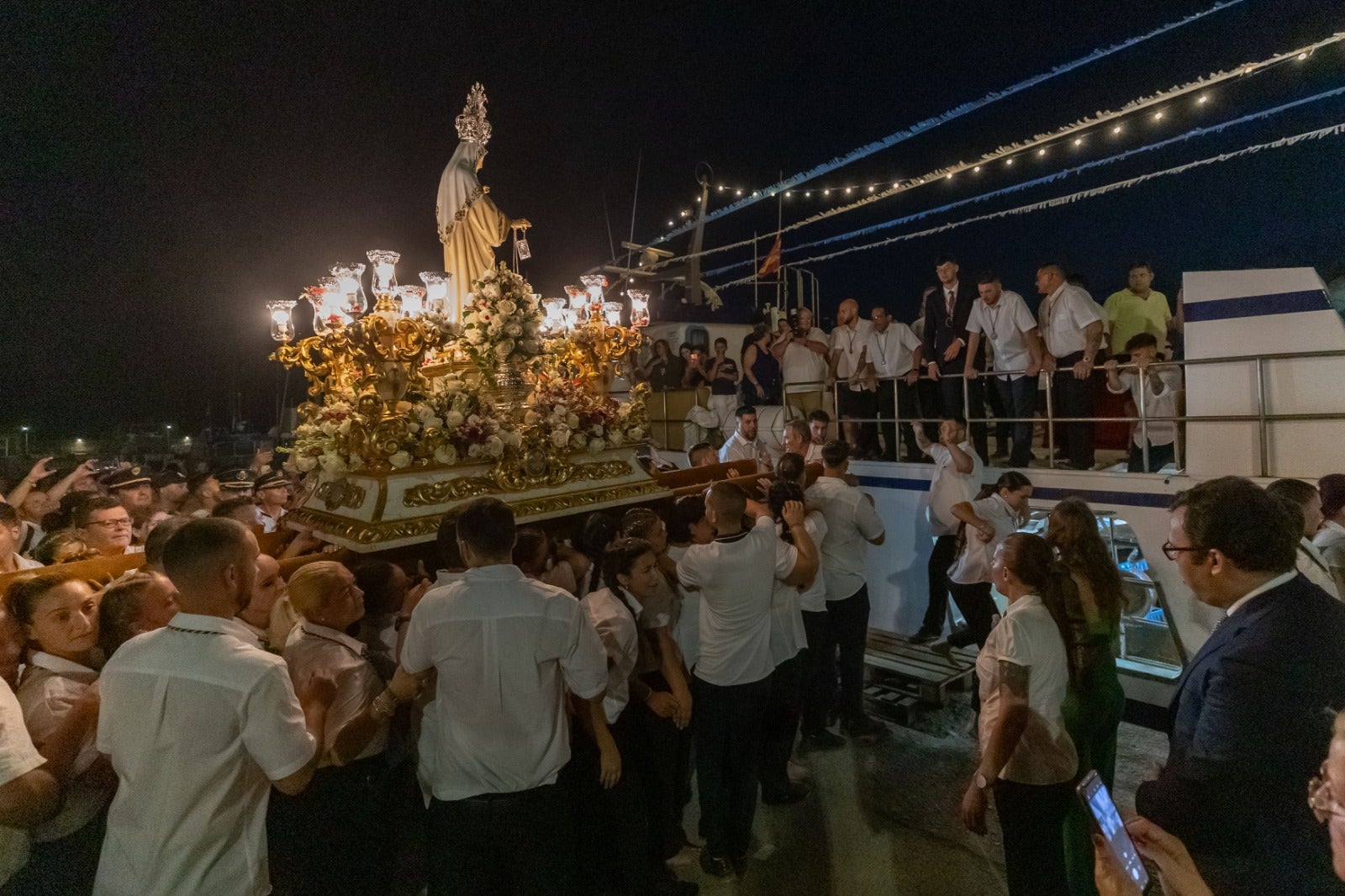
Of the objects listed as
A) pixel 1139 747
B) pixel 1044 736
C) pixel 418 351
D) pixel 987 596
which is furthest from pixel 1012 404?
pixel 418 351

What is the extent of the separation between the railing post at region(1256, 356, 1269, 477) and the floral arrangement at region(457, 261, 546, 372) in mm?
6263

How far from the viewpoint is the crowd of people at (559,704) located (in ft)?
5.57

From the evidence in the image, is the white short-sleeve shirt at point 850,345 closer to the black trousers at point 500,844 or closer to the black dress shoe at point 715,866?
the black dress shoe at point 715,866

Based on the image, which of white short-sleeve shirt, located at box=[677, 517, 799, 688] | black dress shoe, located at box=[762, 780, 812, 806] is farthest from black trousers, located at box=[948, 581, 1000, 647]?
white short-sleeve shirt, located at box=[677, 517, 799, 688]

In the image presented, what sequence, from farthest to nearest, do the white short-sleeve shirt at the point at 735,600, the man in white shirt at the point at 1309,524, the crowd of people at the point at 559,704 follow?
the white short-sleeve shirt at the point at 735,600, the man in white shirt at the point at 1309,524, the crowd of people at the point at 559,704

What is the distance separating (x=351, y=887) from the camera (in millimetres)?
2811

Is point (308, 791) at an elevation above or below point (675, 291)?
below

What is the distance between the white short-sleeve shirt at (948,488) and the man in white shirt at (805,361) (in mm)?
2657

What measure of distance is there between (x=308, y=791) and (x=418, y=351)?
119 inches

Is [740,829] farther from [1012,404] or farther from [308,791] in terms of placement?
[1012,404]

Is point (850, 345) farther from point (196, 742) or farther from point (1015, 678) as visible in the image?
point (196, 742)

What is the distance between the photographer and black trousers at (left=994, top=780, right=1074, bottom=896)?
266 centimetres

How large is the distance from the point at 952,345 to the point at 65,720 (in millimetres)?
8116

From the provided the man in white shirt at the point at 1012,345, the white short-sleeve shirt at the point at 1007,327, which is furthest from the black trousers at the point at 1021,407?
the white short-sleeve shirt at the point at 1007,327
